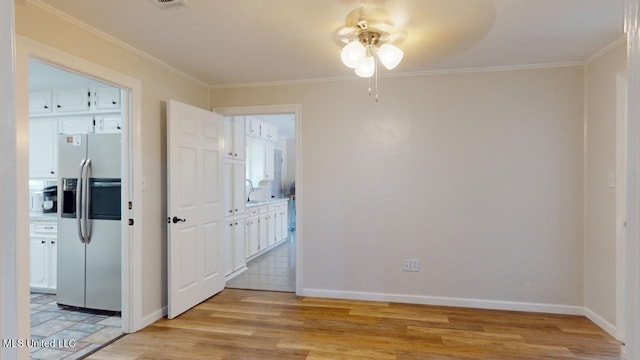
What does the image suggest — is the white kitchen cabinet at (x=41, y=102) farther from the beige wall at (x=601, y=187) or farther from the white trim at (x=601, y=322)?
the white trim at (x=601, y=322)

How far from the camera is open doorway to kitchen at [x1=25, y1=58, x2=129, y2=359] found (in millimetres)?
3248

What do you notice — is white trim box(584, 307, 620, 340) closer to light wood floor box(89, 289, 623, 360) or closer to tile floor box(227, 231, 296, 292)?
light wood floor box(89, 289, 623, 360)

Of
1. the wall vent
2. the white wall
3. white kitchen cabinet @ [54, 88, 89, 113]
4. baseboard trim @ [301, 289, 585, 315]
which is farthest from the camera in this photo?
white kitchen cabinet @ [54, 88, 89, 113]

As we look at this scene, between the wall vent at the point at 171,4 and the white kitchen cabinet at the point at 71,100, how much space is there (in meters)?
2.28

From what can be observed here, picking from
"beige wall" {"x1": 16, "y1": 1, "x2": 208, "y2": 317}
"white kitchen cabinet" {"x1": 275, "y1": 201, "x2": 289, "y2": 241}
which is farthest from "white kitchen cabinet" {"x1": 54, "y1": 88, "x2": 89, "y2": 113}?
→ "white kitchen cabinet" {"x1": 275, "y1": 201, "x2": 289, "y2": 241}

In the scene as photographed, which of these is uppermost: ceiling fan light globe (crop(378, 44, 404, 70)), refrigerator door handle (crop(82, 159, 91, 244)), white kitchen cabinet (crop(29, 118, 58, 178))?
ceiling fan light globe (crop(378, 44, 404, 70))

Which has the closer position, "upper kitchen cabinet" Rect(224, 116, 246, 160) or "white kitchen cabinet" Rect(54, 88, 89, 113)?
"white kitchen cabinet" Rect(54, 88, 89, 113)

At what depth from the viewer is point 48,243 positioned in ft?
12.6

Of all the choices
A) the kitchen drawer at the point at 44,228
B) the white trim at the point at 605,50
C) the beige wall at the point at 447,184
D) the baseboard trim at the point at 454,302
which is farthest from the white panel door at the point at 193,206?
the white trim at the point at 605,50

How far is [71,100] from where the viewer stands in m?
3.88

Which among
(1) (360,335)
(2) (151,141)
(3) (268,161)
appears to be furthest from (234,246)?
(3) (268,161)

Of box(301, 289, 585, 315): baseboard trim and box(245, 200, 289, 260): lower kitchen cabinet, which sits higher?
box(245, 200, 289, 260): lower kitchen cabinet

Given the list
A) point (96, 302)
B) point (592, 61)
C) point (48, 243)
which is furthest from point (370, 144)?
point (48, 243)

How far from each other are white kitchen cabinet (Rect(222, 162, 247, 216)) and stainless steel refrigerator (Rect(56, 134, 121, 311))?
1.31m
